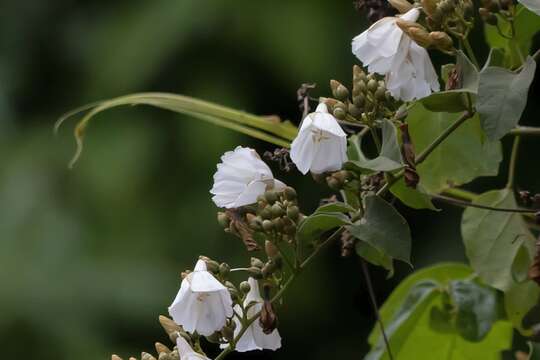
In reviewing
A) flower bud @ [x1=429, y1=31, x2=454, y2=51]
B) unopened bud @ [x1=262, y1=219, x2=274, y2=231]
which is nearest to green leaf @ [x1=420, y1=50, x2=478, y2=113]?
flower bud @ [x1=429, y1=31, x2=454, y2=51]

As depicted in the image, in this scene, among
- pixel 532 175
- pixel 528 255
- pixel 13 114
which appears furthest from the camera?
pixel 13 114

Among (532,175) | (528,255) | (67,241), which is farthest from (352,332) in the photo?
(528,255)

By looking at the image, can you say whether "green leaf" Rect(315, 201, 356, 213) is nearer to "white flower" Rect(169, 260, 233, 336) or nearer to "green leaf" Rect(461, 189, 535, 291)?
"white flower" Rect(169, 260, 233, 336)

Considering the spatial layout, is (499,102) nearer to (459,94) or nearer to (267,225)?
(459,94)

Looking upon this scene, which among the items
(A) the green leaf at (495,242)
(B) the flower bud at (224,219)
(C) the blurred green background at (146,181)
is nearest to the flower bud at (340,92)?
(B) the flower bud at (224,219)

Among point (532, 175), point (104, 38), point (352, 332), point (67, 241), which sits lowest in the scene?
point (352, 332)

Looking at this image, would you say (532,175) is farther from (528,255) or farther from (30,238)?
(528,255)
